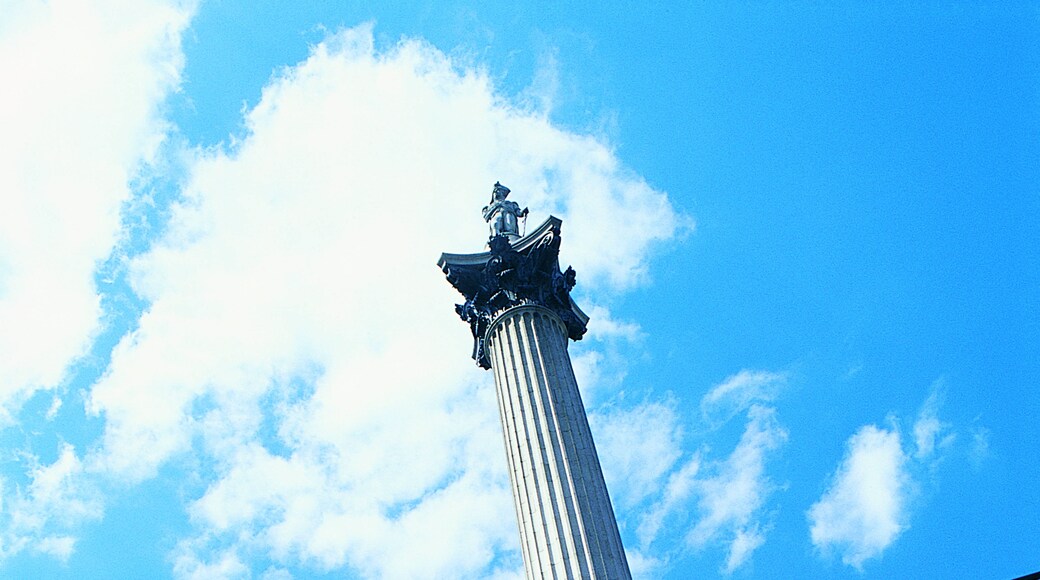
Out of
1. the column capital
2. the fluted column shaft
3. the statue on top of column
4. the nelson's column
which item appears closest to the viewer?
the fluted column shaft

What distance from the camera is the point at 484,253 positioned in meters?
29.9

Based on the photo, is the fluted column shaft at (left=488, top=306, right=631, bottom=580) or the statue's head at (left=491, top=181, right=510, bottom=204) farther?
the statue's head at (left=491, top=181, right=510, bottom=204)

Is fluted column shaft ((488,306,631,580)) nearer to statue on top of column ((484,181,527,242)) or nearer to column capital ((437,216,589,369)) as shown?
column capital ((437,216,589,369))

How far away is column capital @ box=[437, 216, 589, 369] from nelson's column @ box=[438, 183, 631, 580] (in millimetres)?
27

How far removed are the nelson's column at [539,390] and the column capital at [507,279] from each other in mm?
27

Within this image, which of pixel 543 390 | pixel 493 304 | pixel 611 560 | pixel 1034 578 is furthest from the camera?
pixel 493 304

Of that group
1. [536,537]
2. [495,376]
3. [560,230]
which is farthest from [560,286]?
[536,537]

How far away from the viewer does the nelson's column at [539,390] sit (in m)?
22.5

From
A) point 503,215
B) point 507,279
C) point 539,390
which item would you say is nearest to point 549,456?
point 539,390

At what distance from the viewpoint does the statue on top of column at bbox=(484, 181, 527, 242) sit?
31.8m

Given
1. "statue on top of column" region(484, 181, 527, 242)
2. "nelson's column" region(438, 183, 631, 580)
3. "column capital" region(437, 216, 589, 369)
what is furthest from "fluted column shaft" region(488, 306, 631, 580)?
"statue on top of column" region(484, 181, 527, 242)

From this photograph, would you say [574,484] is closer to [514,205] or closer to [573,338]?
[573,338]

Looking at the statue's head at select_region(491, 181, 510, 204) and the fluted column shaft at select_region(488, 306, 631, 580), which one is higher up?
the statue's head at select_region(491, 181, 510, 204)

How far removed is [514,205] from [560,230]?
3659 mm
